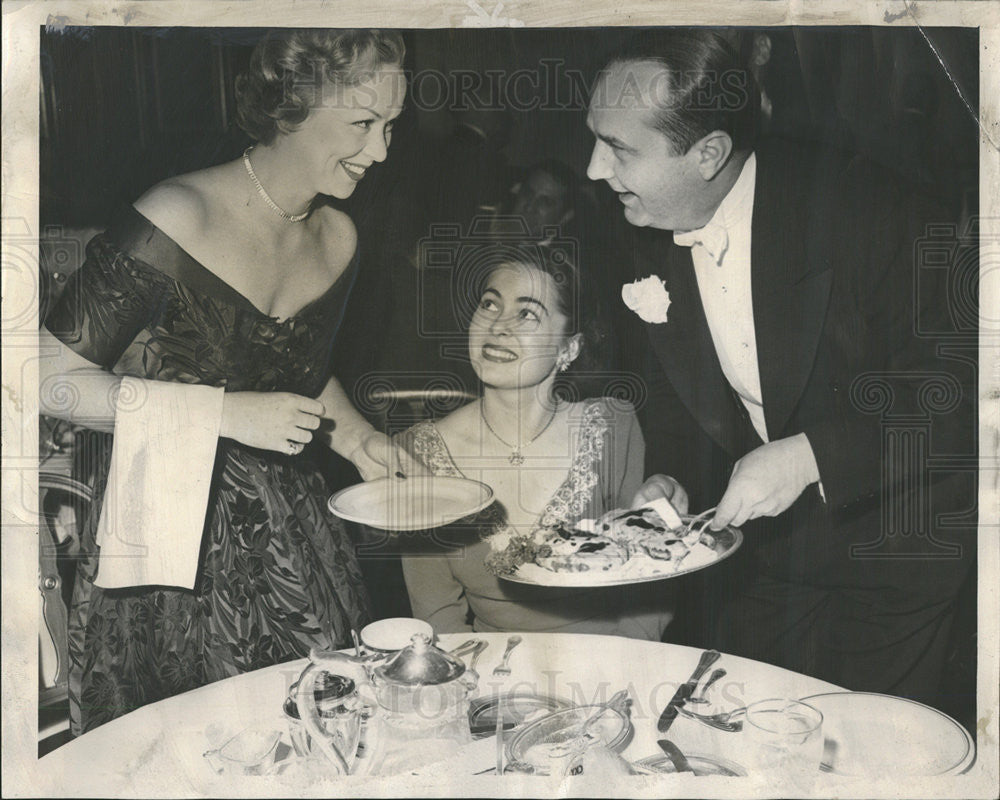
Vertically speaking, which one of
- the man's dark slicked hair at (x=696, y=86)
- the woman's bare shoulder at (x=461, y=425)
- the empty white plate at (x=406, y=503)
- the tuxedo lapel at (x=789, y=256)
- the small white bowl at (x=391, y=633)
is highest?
the man's dark slicked hair at (x=696, y=86)

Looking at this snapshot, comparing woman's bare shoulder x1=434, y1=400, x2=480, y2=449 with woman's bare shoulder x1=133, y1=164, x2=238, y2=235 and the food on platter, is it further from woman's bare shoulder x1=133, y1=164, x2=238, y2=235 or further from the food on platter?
woman's bare shoulder x1=133, y1=164, x2=238, y2=235

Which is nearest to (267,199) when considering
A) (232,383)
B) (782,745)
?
(232,383)

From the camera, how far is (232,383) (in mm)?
1989

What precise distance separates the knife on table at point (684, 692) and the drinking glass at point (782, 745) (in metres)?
0.13

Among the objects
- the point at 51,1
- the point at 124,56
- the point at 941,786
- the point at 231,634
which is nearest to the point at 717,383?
the point at 941,786

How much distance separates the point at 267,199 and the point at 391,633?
0.96 meters

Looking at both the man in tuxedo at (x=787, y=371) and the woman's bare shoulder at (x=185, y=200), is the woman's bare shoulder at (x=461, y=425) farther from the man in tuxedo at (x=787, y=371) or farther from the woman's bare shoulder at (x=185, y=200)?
the woman's bare shoulder at (x=185, y=200)

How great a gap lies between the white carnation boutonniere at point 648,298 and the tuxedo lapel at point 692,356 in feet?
0.04

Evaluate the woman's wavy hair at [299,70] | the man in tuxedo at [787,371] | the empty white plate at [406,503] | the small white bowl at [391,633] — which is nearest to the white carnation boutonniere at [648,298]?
the man in tuxedo at [787,371]

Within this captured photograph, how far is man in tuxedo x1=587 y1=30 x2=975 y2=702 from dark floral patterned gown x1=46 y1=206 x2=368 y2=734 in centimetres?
69

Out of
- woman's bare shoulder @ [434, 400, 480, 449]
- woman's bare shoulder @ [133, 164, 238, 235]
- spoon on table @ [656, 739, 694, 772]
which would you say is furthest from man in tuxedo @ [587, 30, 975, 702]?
woman's bare shoulder @ [133, 164, 238, 235]

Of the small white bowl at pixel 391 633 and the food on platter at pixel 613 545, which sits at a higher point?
the food on platter at pixel 613 545

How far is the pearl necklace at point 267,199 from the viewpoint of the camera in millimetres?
1984

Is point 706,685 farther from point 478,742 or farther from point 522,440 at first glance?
point 522,440
